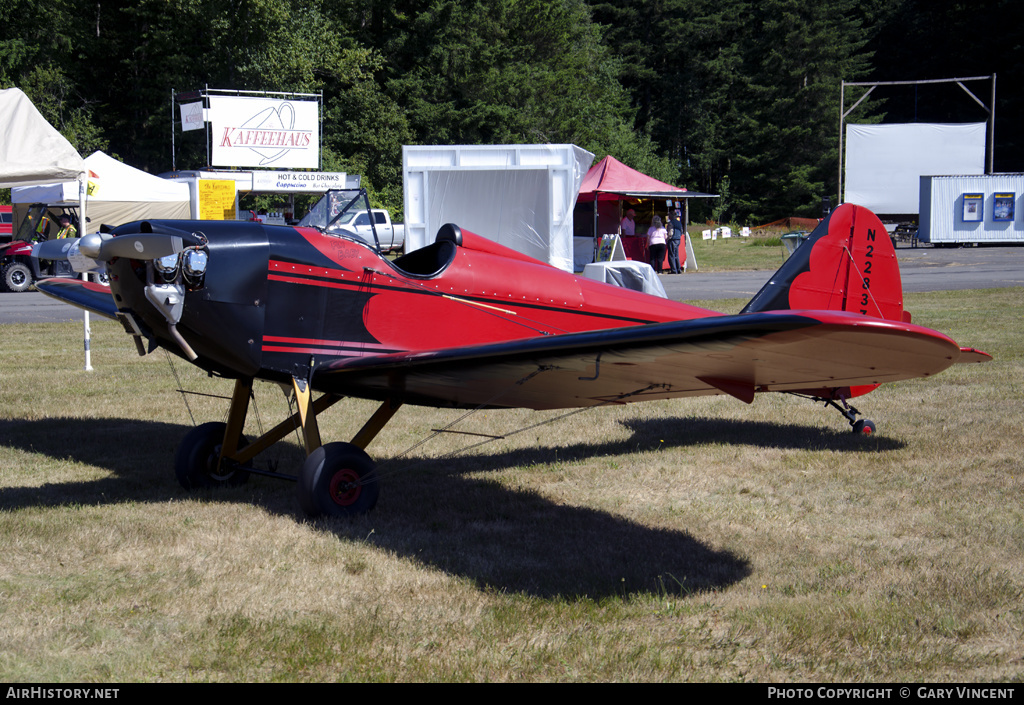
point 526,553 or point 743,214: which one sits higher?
point 743,214

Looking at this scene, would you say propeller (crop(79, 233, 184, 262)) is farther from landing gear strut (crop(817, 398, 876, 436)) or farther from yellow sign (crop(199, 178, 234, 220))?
yellow sign (crop(199, 178, 234, 220))

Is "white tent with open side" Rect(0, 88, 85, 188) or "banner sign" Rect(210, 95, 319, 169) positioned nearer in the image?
"white tent with open side" Rect(0, 88, 85, 188)

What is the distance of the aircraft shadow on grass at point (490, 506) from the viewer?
14.1ft

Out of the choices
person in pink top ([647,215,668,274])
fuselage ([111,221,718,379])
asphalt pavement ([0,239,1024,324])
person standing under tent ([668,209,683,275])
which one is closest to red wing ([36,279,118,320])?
fuselage ([111,221,718,379])

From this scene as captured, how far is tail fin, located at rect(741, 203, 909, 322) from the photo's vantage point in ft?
22.0

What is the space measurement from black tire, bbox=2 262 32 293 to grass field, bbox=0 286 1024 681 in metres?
15.4

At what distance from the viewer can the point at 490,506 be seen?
217 inches

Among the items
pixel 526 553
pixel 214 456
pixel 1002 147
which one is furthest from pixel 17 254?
pixel 1002 147

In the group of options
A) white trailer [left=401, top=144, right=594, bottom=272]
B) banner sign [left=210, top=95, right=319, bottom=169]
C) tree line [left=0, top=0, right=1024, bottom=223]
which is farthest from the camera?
tree line [left=0, top=0, right=1024, bottom=223]

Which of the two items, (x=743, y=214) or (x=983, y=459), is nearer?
(x=983, y=459)
